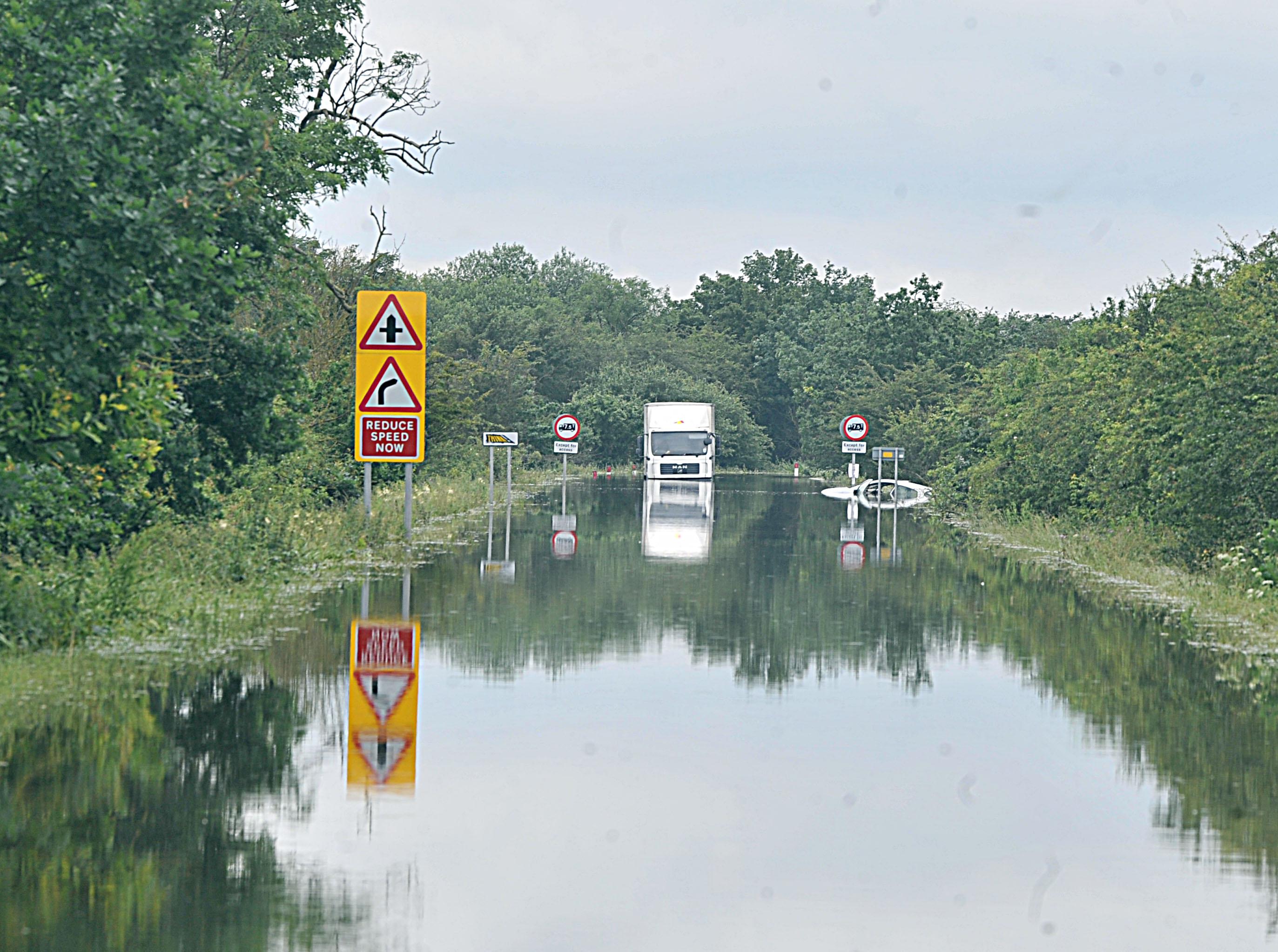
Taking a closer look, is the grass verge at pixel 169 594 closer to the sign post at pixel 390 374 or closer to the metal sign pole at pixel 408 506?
the metal sign pole at pixel 408 506

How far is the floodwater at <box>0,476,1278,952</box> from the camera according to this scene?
23.7 feet

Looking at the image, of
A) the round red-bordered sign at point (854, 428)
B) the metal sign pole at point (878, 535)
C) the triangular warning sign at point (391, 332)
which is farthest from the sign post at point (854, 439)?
the triangular warning sign at point (391, 332)

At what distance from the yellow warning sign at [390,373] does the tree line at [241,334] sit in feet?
3.58

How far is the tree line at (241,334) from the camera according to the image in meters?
13.5

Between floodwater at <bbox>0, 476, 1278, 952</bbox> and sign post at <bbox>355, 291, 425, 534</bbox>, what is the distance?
7901mm

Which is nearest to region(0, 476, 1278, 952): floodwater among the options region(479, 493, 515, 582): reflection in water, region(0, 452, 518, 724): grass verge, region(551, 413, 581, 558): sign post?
region(0, 452, 518, 724): grass verge

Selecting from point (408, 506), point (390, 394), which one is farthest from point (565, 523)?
point (390, 394)

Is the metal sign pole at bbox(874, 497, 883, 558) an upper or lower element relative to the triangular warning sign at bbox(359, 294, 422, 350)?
lower

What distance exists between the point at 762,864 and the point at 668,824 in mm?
930

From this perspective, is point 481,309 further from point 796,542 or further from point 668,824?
point 668,824

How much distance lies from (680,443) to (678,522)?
113ft

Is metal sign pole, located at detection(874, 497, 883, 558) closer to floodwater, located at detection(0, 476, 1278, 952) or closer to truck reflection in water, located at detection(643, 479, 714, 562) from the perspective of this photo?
truck reflection in water, located at detection(643, 479, 714, 562)

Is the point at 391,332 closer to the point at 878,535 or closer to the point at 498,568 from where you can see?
the point at 498,568

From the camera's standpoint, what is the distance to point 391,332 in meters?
26.1
